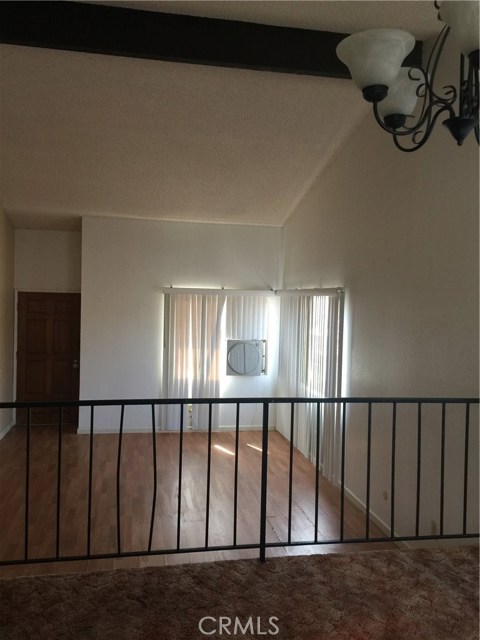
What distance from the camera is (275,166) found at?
530cm

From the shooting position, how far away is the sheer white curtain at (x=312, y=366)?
4988 millimetres

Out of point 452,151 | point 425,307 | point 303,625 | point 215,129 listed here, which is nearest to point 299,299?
point 215,129

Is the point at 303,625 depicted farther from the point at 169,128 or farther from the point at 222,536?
the point at 169,128

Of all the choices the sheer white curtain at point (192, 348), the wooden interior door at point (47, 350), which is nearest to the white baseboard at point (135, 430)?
the sheer white curtain at point (192, 348)

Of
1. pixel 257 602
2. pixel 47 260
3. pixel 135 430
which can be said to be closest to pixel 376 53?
pixel 257 602

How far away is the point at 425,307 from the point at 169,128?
2.67 meters

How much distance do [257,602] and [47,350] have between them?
583cm

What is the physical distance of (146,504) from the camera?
4320 millimetres

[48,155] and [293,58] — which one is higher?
[293,58]

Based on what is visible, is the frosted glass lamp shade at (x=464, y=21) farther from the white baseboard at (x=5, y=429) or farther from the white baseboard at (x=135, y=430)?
the white baseboard at (x=5, y=429)

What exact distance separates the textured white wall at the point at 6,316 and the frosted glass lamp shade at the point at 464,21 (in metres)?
5.70

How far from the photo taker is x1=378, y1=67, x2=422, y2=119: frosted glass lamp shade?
2.00 metres

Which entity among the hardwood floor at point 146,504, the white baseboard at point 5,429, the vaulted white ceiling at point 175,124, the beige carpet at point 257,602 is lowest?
the hardwood floor at point 146,504

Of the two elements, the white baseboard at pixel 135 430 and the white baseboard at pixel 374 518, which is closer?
the white baseboard at pixel 374 518
